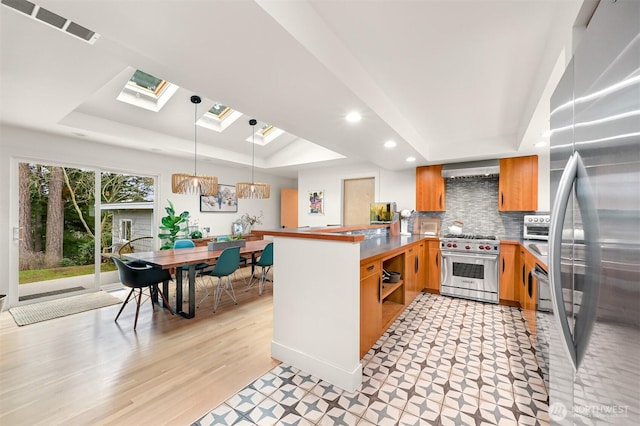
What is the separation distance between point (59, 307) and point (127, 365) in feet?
7.32

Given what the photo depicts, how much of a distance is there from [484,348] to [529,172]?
110 inches

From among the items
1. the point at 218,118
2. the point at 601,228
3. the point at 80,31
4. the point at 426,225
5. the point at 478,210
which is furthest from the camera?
the point at 426,225

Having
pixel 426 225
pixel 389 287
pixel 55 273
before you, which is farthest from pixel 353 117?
pixel 55 273

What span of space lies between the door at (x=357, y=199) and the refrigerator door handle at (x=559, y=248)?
4.77 metres

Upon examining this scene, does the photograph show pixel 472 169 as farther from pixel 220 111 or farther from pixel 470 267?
pixel 220 111

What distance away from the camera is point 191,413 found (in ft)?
5.48

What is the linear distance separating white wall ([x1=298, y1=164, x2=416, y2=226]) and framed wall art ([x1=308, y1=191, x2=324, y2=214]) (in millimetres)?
87

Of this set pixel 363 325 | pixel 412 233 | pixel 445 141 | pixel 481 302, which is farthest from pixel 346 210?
pixel 363 325

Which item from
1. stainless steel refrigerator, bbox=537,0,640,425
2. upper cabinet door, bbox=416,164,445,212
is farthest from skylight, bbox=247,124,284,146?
stainless steel refrigerator, bbox=537,0,640,425

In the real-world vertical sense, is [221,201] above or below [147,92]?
below

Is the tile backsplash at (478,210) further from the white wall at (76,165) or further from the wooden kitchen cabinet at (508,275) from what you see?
the white wall at (76,165)

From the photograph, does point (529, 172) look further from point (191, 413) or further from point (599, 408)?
point (191, 413)

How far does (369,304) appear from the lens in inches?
87.2

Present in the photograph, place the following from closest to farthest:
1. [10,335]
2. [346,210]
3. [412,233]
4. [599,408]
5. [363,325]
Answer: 1. [599,408]
2. [363,325]
3. [10,335]
4. [412,233]
5. [346,210]
